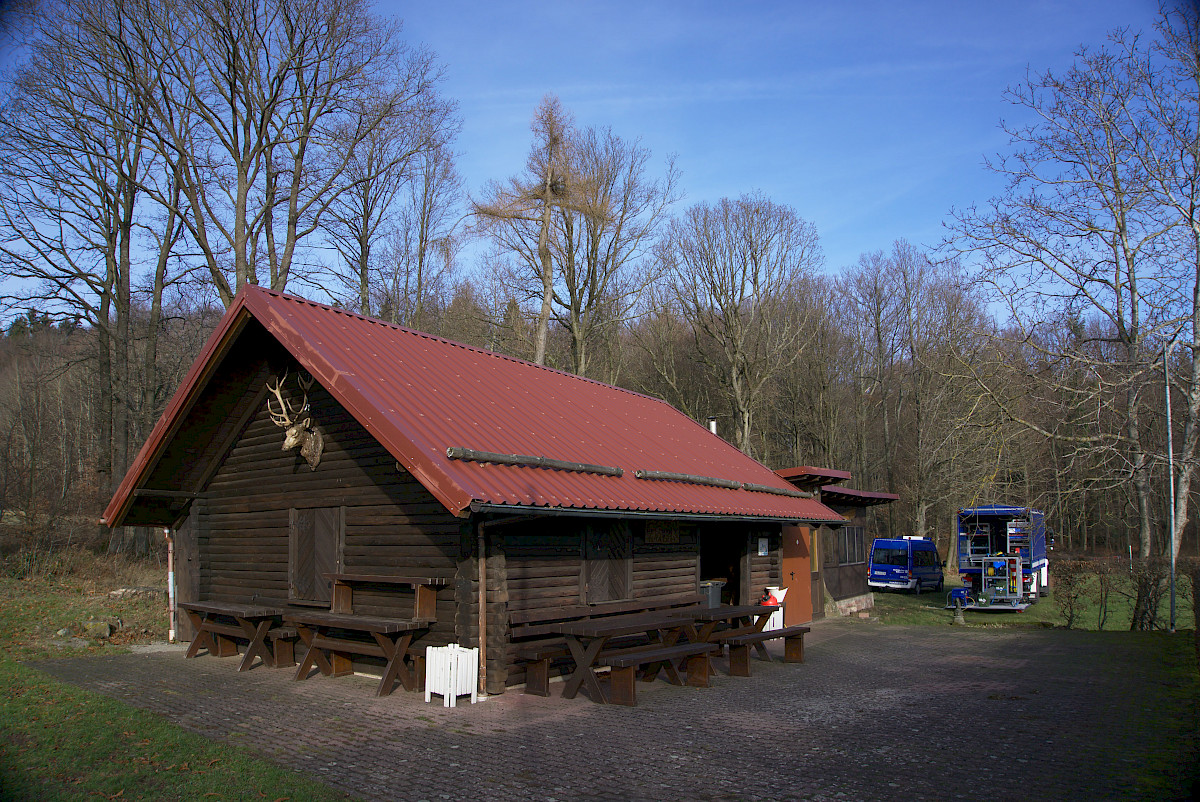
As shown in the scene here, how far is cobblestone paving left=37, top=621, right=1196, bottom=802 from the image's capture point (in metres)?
6.42

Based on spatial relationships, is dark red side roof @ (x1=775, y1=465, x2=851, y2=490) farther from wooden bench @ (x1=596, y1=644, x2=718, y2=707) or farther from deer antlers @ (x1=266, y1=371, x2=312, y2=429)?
deer antlers @ (x1=266, y1=371, x2=312, y2=429)

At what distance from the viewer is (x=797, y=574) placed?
1833cm

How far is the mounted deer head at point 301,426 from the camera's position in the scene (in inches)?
446

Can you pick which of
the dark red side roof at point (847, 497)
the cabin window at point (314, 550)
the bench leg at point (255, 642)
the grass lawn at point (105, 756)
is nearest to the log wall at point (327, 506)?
the cabin window at point (314, 550)

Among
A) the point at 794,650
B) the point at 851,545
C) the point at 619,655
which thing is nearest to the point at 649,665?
the point at 619,655

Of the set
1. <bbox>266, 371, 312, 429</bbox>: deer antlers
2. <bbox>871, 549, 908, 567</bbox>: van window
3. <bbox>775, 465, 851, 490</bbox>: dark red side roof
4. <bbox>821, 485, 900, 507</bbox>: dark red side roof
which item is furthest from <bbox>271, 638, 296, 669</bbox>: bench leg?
<bbox>871, 549, 908, 567</bbox>: van window

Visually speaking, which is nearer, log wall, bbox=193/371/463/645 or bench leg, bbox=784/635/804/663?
log wall, bbox=193/371/463/645

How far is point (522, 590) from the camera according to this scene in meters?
10.1

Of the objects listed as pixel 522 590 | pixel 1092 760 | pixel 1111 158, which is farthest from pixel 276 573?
pixel 1111 158

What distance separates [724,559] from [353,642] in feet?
31.4

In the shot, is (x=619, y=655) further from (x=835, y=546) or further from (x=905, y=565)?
(x=905, y=565)

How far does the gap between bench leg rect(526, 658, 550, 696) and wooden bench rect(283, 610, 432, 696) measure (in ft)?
4.47

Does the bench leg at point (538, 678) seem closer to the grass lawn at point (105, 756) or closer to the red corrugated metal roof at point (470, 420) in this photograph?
the red corrugated metal roof at point (470, 420)

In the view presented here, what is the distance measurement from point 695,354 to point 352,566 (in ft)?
90.8
